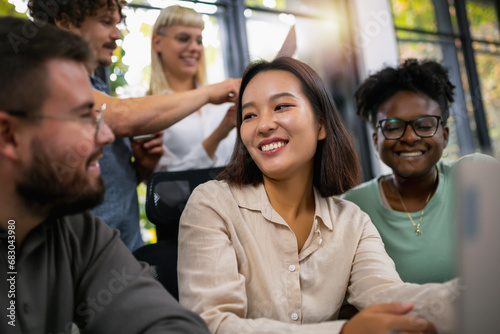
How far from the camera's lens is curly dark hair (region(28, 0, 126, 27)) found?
1.75m

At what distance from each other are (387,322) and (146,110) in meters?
1.07

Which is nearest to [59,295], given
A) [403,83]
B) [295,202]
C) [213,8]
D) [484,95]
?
[295,202]

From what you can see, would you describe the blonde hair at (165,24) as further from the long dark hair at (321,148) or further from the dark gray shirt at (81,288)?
the dark gray shirt at (81,288)

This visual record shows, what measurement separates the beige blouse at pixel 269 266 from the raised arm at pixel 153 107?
0.37 metres

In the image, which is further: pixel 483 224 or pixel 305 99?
pixel 305 99

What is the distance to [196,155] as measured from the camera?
1981 mm

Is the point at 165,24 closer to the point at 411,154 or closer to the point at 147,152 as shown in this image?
the point at 147,152

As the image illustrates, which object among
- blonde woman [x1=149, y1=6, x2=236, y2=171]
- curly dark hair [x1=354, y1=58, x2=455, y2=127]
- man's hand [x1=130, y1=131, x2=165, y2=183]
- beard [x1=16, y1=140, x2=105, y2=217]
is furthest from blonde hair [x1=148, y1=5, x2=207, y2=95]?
beard [x1=16, y1=140, x2=105, y2=217]

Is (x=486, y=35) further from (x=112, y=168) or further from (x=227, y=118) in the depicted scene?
(x=112, y=168)

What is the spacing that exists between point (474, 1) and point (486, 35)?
1.52 feet

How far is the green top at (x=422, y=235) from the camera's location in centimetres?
171

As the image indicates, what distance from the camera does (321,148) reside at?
5.25ft

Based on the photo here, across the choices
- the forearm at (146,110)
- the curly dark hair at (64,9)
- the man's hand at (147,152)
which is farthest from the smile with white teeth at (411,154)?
the curly dark hair at (64,9)

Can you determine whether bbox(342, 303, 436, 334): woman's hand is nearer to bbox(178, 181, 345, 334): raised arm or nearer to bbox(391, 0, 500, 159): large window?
bbox(178, 181, 345, 334): raised arm
